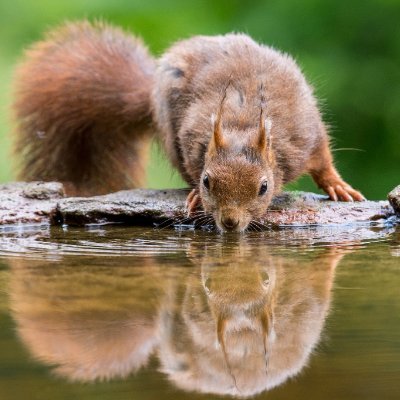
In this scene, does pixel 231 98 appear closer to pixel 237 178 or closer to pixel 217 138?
pixel 217 138

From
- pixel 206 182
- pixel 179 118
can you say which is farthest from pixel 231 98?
pixel 206 182

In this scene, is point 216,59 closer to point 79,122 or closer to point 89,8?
point 79,122

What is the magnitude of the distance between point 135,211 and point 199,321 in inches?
65.9

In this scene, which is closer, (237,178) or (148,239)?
(148,239)

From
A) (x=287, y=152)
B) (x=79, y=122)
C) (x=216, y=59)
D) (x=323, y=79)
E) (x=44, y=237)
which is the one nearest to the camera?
(x=44, y=237)

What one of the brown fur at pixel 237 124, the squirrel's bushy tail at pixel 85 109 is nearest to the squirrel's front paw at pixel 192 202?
the brown fur at pixel 237 124

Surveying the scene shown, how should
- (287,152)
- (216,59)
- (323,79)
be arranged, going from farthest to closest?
(323,79)
(216,59)
(287,152)

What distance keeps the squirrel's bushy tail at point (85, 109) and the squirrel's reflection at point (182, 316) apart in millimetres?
2211

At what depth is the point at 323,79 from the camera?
5.20 metres

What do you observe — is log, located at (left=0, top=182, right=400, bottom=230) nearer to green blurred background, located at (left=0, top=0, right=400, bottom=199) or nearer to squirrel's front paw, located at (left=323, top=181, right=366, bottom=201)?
squirrel's front paw, located at (left=323, top=181, right=366, bottom=201)

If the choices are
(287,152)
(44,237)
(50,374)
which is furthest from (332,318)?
(287,152)

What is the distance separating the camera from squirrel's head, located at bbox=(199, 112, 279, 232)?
3367 millimetres

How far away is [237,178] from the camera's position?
3408 millimetres

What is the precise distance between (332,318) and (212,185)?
166cm
